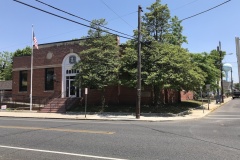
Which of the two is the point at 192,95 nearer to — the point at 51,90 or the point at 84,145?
the point at 51,90

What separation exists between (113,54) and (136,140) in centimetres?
1785

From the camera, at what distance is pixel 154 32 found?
102 ft

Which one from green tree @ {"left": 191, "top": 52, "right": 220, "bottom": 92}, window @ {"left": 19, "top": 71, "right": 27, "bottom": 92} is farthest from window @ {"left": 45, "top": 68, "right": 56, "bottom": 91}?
green tree @ {"left": 191, "top": 52, "right": 220, "bottom": 92}

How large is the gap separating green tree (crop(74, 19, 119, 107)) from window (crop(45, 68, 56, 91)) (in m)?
8.83

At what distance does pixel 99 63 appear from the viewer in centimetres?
2728

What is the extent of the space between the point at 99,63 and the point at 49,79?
11.5 metres

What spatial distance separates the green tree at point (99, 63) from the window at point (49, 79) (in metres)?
8.83

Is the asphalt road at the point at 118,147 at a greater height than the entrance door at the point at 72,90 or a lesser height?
lesser

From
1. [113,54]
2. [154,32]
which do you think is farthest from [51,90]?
[154,32]

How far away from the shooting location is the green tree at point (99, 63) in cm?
2642

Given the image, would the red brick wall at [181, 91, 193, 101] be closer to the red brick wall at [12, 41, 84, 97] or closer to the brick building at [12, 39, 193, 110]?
the brick building at [12, 39, 193, 110]

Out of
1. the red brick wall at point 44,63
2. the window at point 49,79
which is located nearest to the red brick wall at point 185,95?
the red brick wall at point 44,63

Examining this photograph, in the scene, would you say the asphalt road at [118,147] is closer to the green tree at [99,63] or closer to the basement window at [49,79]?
the green tree at [99,63]

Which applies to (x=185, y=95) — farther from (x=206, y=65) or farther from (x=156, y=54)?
(x=156, y=54)
